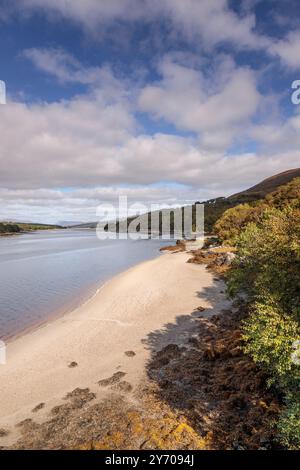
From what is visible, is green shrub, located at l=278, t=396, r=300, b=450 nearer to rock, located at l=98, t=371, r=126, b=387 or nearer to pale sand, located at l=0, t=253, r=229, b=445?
pale sand, located at l=0, t=253, r=229, b=445

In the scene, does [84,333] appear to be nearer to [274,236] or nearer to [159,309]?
[159,309]

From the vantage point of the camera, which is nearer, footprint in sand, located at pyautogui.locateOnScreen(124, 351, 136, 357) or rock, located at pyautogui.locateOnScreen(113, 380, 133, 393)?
rock, located at pyautogui.locateOnScreen(113, 380, 133, 393)

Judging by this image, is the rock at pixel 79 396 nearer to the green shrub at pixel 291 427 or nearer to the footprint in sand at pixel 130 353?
the footprint in sand at pixel 130 353

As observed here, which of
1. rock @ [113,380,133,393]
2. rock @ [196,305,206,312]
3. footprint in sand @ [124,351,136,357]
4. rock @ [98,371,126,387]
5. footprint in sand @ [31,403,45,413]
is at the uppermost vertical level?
rock @ [196,305,206,312]

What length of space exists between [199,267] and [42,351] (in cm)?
2041

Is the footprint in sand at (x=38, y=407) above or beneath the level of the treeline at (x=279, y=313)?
beneath

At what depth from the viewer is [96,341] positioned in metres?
14.1

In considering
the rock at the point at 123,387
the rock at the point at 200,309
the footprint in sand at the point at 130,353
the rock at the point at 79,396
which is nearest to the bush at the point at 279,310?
the rock at the point at 200,309

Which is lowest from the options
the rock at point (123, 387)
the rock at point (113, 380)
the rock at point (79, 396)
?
the rock at point (79, 396)

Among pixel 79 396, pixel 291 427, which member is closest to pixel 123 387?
pixel 79 396

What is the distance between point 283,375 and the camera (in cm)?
674

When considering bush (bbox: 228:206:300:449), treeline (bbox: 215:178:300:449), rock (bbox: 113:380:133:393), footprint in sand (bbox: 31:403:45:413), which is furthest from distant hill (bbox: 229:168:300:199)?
footprint in sand (bbox: 31:403:45:413)

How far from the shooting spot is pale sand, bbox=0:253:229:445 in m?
10.1

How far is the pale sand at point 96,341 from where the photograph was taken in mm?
10055
